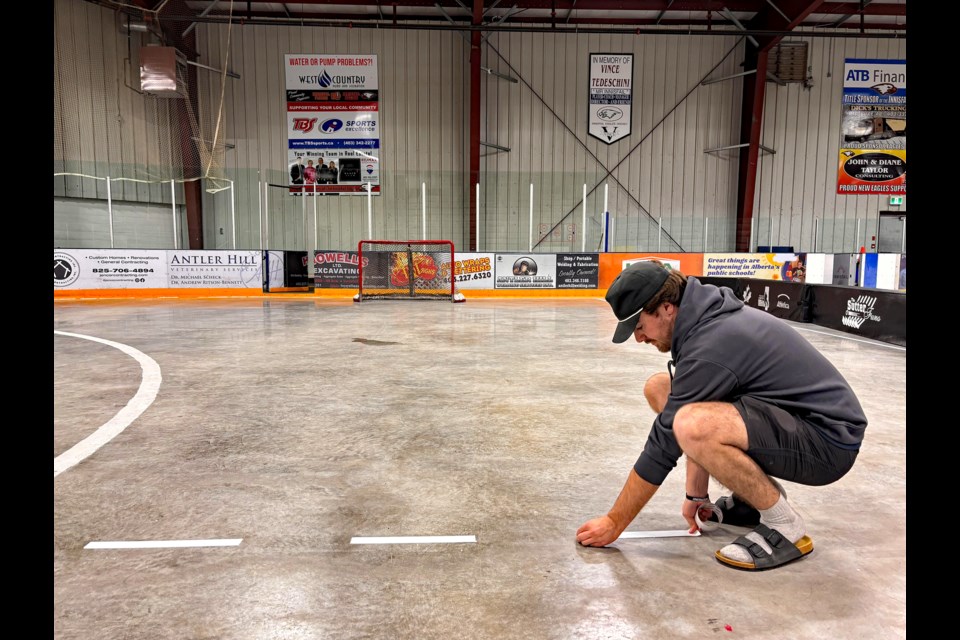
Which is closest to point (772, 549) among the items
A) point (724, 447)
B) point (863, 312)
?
point (724, 447)

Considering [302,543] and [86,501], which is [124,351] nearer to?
[86,501]

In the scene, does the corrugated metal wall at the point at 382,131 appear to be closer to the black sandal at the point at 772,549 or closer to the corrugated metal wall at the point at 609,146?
the corrugated metal wall at the point at 609,146

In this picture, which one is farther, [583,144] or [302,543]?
[583,144]

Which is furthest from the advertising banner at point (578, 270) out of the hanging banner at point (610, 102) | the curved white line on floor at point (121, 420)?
the curved white line on floor at point (121, 420)

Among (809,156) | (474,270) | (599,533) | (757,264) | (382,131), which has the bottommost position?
(599,533)

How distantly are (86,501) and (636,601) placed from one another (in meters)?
2.95

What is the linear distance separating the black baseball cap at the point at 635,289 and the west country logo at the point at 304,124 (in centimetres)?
2198

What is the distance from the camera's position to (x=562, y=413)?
5.20 meters

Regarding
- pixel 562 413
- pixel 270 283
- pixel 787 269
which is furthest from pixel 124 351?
pixel 787 269

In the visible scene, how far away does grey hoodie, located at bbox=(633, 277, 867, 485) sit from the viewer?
2.41 m

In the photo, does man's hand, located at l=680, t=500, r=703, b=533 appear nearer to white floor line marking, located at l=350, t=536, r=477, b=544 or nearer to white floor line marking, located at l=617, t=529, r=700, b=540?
white floor line marking, located at l=617, t=529, r=700, b=540

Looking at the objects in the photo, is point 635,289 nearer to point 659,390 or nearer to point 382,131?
point 659,390

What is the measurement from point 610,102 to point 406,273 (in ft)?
37.2

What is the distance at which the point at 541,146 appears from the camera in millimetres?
22906
